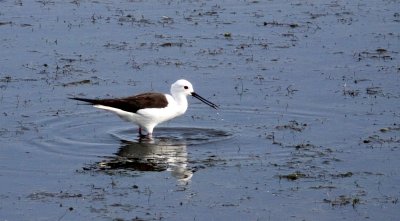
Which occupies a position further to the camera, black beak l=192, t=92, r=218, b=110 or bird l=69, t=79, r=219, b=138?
black beak l=192, t=92, r=218, b=110

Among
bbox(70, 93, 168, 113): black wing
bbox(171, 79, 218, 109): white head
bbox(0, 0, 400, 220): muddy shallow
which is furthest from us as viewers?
bbox(171, 79, 218, 109): white head

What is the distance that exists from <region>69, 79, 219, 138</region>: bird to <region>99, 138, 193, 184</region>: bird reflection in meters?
0.33

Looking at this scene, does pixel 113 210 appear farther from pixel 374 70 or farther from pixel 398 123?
pixel 374 70

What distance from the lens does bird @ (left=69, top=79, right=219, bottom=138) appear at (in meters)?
15.2

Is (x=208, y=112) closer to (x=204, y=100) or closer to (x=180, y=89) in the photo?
(x=204, y=100)

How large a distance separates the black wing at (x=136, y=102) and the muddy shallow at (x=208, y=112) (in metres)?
0.44

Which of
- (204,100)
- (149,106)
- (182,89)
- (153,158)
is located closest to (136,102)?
(149,106)

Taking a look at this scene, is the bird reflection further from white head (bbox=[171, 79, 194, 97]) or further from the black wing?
white head (bbox=[171, 79, 194, 97])

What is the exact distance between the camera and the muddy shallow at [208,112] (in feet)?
39.1

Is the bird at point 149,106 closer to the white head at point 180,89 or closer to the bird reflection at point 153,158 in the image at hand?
the white head at point 180,89

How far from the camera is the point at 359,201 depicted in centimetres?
1188

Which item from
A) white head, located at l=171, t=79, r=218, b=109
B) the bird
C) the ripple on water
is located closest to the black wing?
the bird

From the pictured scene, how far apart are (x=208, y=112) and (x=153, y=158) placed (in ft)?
9.73

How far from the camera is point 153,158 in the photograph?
548 inches
